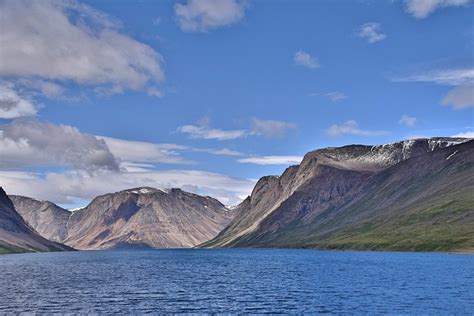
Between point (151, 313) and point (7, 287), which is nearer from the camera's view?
point (151, 313)

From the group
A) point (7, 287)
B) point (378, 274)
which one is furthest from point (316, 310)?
point (7, 287)

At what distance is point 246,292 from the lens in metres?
95.4

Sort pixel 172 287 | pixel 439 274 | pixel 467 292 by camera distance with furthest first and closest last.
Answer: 1. pixel 439 274
2. pixel 172 287
3. pixel 467 292

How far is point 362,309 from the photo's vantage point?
72.8m

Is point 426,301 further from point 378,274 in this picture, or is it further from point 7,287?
point 7,287

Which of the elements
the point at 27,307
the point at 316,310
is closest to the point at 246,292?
the point at 316,310

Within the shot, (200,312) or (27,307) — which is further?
(27,307)

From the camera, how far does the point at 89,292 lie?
96.4 meters

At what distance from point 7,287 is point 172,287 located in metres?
34.8

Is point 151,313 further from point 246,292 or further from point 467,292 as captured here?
point 467,292

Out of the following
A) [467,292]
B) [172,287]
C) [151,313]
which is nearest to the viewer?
[151,313]

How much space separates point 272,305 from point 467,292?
35.8m

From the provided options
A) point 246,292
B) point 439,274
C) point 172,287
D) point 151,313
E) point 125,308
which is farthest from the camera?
point 439,274

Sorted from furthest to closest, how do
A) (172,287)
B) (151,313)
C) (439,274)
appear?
(439,274)
(172,287)
(151,313)
